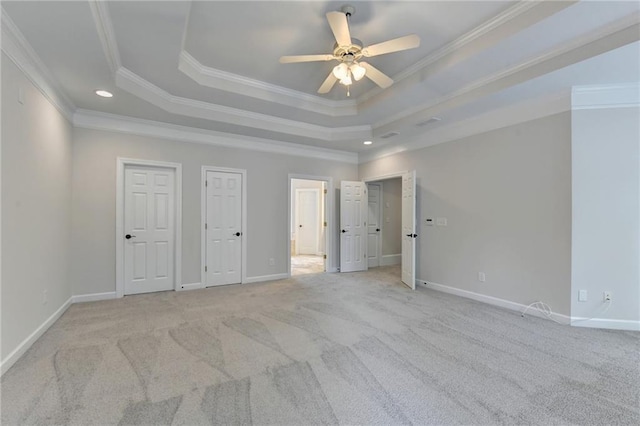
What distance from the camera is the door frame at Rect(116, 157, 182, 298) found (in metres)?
4.25

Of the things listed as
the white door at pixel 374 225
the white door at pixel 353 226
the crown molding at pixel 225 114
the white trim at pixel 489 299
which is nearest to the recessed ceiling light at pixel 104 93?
the crown molding at pixel 225 114

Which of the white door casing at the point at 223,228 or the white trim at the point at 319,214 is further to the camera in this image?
the white trim at the point at 319,214

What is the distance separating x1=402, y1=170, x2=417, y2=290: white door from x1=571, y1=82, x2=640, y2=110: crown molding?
2.25m

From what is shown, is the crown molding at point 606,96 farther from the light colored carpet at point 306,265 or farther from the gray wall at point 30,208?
the gray wall at point 30,208

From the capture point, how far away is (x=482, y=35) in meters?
2.74

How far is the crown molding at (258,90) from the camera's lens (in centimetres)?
337

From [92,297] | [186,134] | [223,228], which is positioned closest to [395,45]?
[186,134]

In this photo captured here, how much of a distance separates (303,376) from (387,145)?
465 centimetres

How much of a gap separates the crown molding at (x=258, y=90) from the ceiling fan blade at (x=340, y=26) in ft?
5.65

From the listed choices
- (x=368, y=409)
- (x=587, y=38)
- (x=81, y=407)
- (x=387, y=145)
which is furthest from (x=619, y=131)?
(x=81, y=407)

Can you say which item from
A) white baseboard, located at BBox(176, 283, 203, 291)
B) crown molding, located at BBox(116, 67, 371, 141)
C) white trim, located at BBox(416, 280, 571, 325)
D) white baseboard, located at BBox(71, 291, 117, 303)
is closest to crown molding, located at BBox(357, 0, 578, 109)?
crown molding, located at BBox(116, 67, 371, 141)

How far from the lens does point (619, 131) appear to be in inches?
126

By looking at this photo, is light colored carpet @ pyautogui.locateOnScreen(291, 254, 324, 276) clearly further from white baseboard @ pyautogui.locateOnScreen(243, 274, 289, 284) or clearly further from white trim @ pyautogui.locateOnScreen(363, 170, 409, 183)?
white trim @ pyautogui.locateOnScreen(363, 170, 409, 183)

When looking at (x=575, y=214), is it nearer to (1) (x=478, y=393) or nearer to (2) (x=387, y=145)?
(1) (x=478, y=393)
